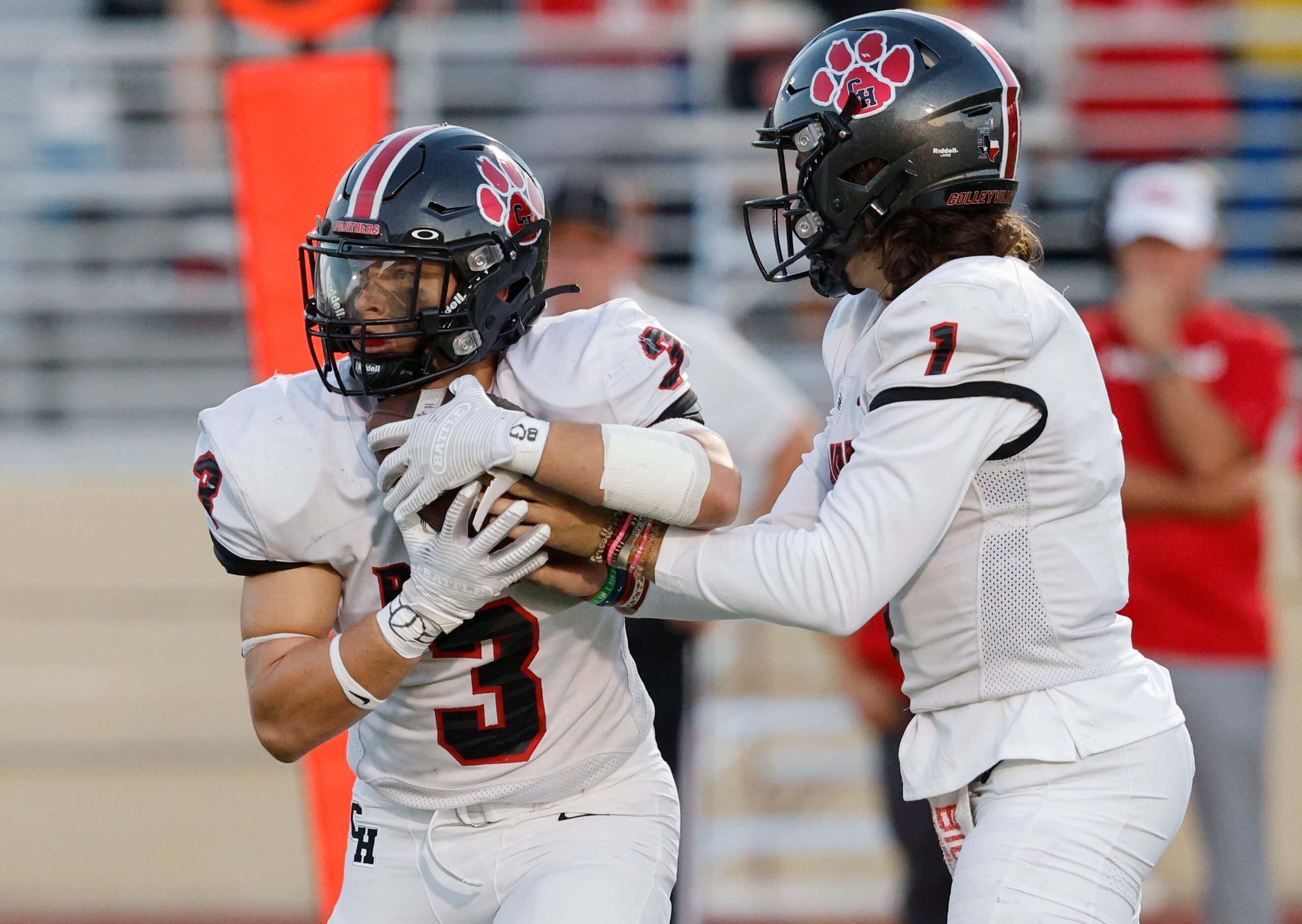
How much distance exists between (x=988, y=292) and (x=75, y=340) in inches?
221

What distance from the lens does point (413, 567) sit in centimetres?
214

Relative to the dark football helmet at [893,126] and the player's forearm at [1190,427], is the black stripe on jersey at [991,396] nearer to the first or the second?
the dark football helmet at [893,126]

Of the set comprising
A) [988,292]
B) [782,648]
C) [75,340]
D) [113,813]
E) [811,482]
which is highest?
[988,292]

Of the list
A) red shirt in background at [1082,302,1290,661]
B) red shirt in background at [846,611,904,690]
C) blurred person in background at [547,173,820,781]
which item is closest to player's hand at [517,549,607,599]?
blurred person in background at [547,173,820,781]

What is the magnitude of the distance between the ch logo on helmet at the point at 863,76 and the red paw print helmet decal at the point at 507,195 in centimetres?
48

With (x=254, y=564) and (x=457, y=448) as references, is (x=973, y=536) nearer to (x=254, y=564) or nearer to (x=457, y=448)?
(x=457, y=448)

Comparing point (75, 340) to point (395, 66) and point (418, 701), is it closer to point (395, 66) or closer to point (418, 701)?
point (395, 66)

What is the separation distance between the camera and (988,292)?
203cm

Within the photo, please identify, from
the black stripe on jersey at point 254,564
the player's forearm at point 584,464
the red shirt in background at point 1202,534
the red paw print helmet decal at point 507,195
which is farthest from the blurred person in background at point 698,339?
the player's forearm at point 584,464

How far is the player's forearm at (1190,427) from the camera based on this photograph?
4125 millimetres

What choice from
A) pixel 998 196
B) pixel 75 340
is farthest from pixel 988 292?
pixel 75 340

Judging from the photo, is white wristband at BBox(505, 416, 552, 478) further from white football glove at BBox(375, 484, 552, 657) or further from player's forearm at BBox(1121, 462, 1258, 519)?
player's forearm at BBox(1121, 462, 1258, 519)

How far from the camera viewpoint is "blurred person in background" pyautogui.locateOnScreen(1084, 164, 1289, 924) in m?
4.09

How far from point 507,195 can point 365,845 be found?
1.07 meters
